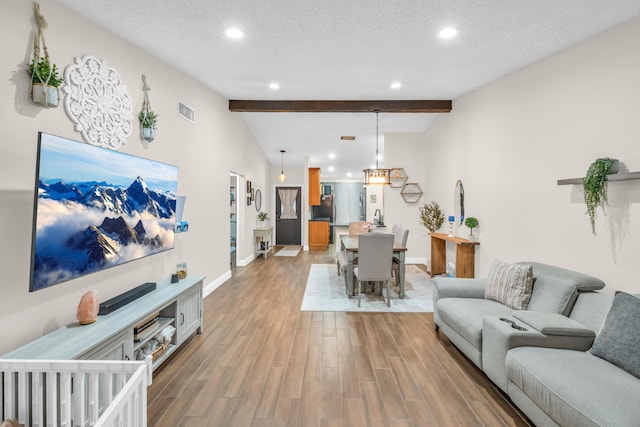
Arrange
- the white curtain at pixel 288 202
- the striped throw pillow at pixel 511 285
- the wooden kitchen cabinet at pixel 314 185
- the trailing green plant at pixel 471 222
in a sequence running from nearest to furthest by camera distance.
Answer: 1. the striped throw pillow at pixel 511 285
2. the trailing green plant at pixel 471 222
3. the wooden kitchen cabinet at pixel 314 185
4. the white curtain at pixel 288 202

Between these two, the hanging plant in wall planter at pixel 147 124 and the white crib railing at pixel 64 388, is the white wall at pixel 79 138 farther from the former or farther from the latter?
the white crib railing at pixel 64 388

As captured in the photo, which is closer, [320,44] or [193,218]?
[320,44]

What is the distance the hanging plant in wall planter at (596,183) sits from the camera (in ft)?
8.21

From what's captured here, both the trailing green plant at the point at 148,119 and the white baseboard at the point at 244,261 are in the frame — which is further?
the white baseboard at the point at 244,261

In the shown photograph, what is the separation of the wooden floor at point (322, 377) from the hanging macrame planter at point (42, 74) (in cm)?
214

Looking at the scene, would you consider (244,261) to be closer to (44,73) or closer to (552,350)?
(44,73)

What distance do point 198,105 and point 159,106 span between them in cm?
92

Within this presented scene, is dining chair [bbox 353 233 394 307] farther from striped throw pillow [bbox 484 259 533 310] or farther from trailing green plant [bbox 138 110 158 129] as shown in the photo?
trailing green plant [bbox 138 110 158 129]

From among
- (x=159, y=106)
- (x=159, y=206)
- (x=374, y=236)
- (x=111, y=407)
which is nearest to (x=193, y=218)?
(x=159, y=206)

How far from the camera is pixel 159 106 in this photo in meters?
3.36

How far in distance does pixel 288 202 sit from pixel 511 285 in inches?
296

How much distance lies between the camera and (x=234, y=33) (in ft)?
9.30

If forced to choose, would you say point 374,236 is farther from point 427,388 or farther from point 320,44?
point 320,44

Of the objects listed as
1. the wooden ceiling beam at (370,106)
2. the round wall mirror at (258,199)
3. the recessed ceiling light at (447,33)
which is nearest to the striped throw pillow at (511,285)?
the recessed ceiling light at (447,33)
